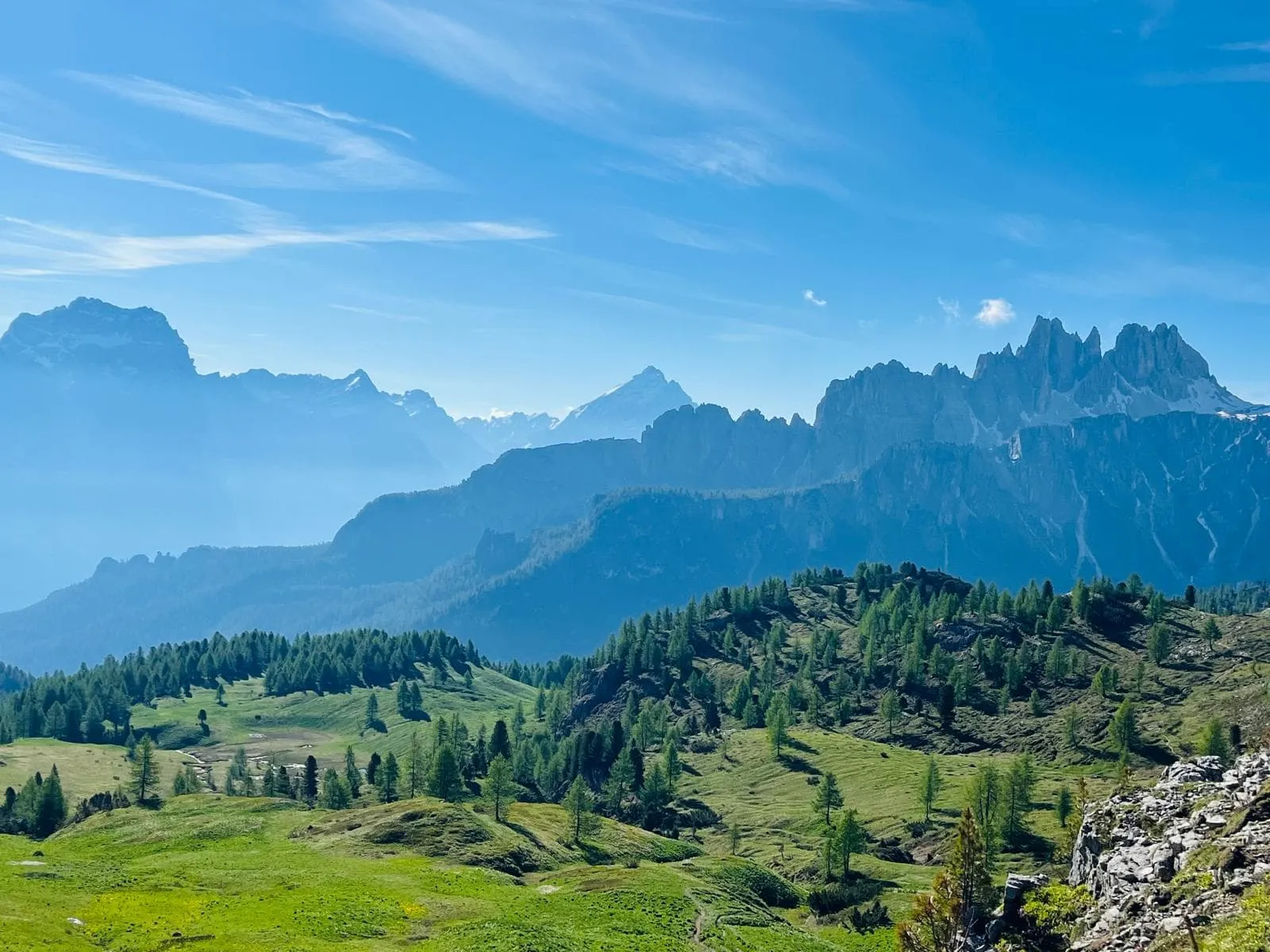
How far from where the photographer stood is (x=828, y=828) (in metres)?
154

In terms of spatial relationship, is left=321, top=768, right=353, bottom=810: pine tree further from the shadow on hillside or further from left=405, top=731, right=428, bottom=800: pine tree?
the shadow on hillside

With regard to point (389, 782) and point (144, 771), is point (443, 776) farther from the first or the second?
point (144, 771)

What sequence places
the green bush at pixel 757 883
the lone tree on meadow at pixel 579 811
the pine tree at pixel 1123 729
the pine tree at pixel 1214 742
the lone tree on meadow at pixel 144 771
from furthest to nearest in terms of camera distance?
the pine tree at pixel 1123 729 < the lone tree on meadow at pixel 144 771 < the pine tree at pixel 1214 742 < the lone tree on meadow at pixel 579 811 < the green bush at pixel 757 883

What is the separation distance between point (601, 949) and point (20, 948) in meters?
47.1

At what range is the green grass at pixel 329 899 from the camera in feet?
265

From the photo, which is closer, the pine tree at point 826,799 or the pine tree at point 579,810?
the pine tree at point 579,810

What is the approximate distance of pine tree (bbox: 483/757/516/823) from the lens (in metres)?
148

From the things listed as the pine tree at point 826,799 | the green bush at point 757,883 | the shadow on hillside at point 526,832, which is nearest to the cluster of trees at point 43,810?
the shadow on hillside at point 526,832

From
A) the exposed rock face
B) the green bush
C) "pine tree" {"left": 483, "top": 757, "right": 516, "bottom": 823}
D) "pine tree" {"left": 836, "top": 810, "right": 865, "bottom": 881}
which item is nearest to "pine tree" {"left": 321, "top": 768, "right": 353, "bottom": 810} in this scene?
"pine tree" {"left": 483, "top": 757, "right": 516, "bottom": 823}

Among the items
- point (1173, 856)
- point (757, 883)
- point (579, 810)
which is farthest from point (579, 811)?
point (1173, 856)

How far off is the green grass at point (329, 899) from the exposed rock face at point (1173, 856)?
46.7m

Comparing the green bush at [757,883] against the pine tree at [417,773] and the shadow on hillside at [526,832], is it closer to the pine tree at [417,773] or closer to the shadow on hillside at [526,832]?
the shadow on hillside at [526,832]

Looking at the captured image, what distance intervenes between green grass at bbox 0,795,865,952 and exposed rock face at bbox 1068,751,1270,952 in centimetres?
4674

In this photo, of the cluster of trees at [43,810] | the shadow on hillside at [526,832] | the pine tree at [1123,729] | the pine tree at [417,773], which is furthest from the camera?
the pine tree at [417,773]
